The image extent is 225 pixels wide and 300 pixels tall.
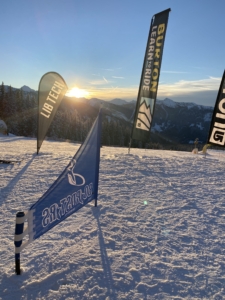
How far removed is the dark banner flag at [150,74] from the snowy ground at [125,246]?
16.5 ft

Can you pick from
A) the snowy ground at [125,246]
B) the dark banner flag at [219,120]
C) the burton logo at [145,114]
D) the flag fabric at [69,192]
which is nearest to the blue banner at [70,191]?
the flag fabric at [69,192]

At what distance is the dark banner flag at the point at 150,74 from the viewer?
35.6 ft

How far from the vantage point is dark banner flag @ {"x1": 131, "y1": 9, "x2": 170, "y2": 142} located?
1084 centimetres

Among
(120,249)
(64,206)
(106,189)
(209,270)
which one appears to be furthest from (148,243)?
(106,189)

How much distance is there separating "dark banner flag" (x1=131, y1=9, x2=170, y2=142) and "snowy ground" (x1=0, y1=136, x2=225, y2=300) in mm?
5022

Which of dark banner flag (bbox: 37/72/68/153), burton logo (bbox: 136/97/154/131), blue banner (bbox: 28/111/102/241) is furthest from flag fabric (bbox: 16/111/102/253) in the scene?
burton logo (bbox: 136/97/154/131)

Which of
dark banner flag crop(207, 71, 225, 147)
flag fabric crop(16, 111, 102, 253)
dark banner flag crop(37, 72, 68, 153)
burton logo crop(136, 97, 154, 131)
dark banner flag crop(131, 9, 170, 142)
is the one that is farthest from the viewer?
burton logo crop(136, 97, 154, 131)

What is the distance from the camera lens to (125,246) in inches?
158

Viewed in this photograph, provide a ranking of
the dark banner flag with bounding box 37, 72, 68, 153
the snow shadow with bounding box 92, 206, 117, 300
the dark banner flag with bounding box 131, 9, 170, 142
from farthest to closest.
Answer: the dark banner flag with bounding box 131, 9, 170, 142 < the dark banner flag with bounding box 37, 72, 68, 153 < the snow shadow with bounding box 92, 206, 117, 300

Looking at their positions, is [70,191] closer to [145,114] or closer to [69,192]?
[69,192]

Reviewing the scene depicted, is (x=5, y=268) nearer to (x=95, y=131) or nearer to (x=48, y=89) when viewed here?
(x=95, y=131)

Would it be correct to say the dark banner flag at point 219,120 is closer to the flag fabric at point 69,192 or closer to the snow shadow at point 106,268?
the flag fabric at point 69,192

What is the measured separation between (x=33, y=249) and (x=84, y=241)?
93cm

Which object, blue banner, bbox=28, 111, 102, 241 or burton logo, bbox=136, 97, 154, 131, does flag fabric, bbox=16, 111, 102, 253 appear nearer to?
blue banner, bbox=28, 111, 102, 241
